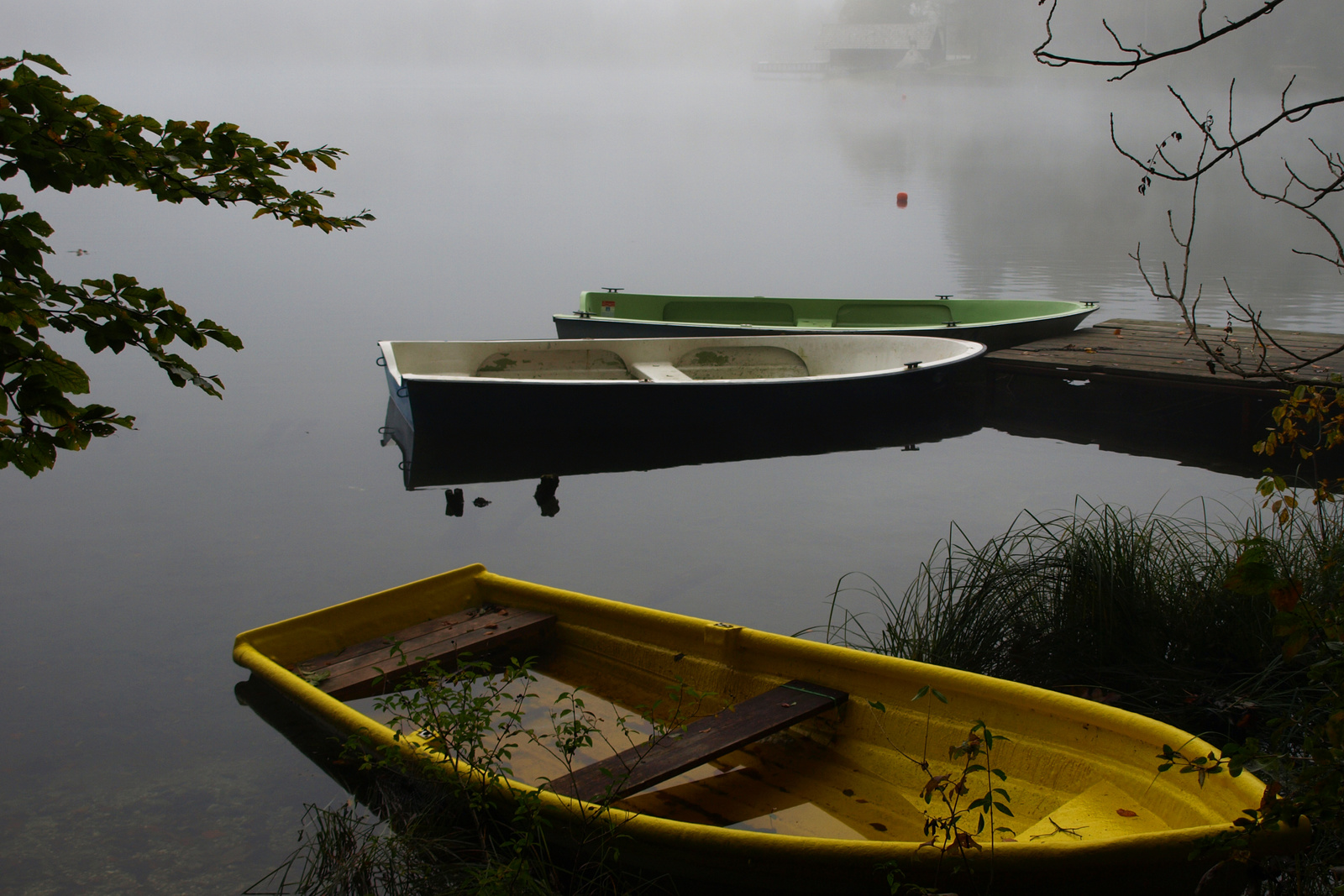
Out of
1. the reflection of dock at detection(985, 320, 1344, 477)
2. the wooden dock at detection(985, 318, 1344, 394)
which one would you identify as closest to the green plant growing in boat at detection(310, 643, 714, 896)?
the reflection of dock at detection(985, 320, 1344, 477)

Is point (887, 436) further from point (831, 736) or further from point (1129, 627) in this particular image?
point (831, 736)

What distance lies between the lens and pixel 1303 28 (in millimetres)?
59344

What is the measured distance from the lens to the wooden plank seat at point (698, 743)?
9.53ft

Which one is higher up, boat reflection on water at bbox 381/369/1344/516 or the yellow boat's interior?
boat reflection on water at bbox 381/369/1344/516

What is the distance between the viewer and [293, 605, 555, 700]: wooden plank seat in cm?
391

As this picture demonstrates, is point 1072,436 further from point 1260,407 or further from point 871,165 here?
point 871,165

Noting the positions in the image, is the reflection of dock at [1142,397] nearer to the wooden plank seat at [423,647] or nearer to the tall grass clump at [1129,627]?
the tall grass clump at [1129,627]

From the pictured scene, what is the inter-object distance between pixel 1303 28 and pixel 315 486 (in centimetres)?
6855

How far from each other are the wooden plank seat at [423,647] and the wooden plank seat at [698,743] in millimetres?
953

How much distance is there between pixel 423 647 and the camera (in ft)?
13.6

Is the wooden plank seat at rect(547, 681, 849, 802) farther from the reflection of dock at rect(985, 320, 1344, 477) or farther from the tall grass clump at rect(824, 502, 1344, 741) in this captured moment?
the reflection of dock at rect(985, 320, 1344, 477)

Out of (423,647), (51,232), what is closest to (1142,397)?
(423,647)

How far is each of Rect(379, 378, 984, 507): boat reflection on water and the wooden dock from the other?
1.35 meters

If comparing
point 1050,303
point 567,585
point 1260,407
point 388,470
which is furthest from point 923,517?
point 1050,303
